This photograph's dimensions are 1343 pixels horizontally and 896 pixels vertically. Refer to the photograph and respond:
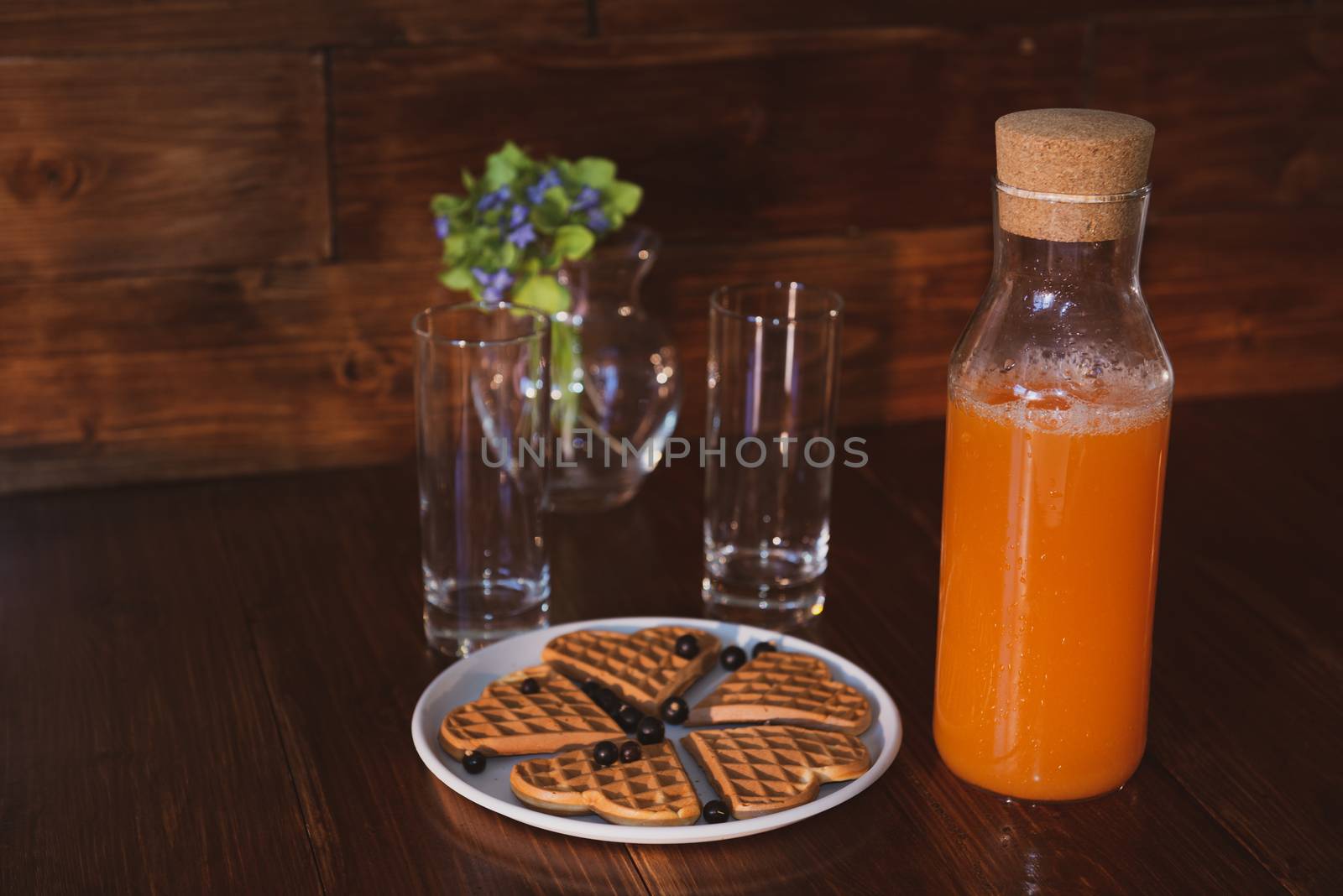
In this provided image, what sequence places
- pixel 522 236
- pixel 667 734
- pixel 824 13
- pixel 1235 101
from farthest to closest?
pixel 1235 101, pixel 824 13, pixel 522 236, pixel 667 734

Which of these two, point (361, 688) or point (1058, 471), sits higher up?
point (1058, 471)

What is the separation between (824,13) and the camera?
1.45 meters

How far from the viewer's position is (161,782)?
93cm

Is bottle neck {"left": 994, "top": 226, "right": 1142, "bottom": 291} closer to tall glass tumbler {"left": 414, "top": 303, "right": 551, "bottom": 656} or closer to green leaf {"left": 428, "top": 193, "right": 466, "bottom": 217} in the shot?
tall glass tumbler {"left": 414, "top": 303, "right": 551, "bottom": 656}

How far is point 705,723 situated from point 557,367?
44 cm

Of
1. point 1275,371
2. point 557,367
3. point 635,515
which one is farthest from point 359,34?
point 1275,371

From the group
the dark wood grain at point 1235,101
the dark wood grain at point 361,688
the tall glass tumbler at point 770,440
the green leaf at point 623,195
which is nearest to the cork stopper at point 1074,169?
the tall glass tumbler at point 770,440

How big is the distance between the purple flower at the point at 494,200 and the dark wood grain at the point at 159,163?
21cm

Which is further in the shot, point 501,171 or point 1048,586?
point 501,171

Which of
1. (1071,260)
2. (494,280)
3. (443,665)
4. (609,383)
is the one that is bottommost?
(443,665)

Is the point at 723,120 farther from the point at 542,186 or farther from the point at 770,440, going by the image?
the point at 770,440

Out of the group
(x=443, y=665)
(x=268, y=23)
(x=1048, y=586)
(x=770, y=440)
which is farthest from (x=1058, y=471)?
(x=268, y=23)

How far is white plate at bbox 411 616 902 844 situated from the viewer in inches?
33.6

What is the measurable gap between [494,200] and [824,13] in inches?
16.2
